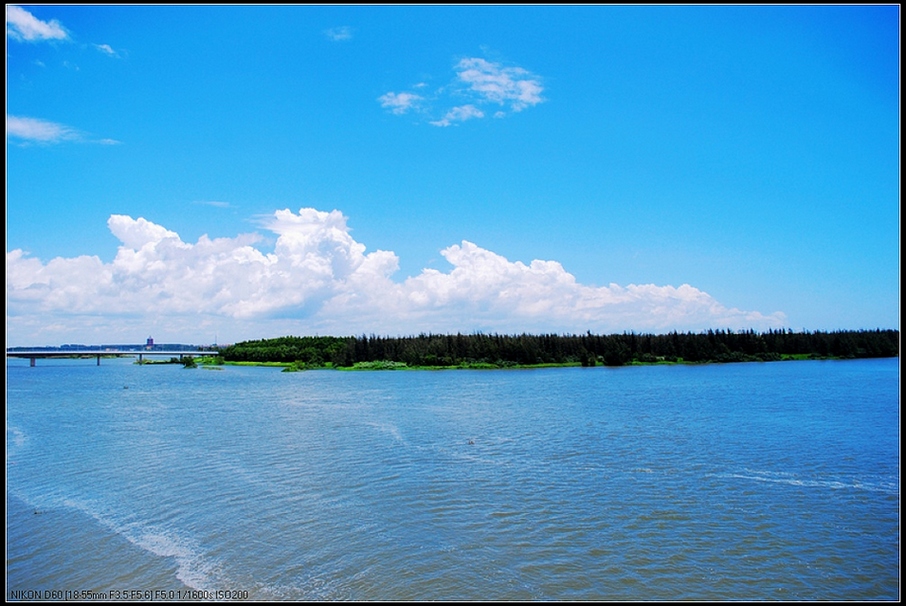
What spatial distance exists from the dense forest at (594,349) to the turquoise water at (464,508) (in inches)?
3632

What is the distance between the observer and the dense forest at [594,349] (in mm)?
129750

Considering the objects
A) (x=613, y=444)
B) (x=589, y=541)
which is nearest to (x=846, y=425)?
(x=613, y=444)

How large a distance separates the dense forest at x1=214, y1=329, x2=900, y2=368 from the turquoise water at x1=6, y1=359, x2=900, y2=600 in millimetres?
92241

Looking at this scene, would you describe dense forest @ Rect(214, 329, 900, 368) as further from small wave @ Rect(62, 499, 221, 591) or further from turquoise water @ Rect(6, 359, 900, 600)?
small wave @ Rect(62, 499, 221, 591)

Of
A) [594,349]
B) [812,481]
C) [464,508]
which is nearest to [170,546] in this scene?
[464,508]

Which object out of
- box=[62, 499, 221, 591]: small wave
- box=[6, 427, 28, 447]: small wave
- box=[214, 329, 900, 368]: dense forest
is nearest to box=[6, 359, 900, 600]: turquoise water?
box=[62, 499, 221, 591]: small wave

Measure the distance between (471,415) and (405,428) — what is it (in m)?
7.37

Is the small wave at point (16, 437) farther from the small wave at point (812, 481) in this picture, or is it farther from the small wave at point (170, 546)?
the small wave at point (812, 481)

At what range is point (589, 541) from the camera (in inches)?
606

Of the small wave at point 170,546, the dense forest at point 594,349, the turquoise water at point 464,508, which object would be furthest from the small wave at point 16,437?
the dense forest at point 594,349

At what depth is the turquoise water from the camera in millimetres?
13266

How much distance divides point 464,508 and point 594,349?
396 feet

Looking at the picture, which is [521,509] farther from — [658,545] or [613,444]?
[613,444]

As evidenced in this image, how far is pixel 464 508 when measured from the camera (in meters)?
18.3
